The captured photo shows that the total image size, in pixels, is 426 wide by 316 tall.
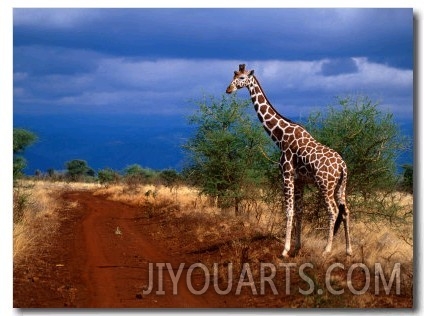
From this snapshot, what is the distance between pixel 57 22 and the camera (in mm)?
9320

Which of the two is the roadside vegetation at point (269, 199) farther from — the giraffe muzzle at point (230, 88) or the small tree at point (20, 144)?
the giraffe muzzle at point (230, 88)

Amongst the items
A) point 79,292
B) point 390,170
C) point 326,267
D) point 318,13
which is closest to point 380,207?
point 390,170

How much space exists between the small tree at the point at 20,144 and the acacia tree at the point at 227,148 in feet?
14.7

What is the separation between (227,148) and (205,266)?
6245 mm

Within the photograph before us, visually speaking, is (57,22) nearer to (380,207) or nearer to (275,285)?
(275,285)

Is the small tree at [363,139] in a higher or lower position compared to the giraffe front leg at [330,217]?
higher

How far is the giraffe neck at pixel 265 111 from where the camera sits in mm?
9969

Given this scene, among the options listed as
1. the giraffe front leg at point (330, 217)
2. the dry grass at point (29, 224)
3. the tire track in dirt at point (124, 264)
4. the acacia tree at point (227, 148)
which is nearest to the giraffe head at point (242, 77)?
the giraffe front leg at point (330, 217)

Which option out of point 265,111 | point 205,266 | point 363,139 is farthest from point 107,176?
point 205,266

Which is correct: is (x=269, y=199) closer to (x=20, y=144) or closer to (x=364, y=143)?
(x=364, y=143)

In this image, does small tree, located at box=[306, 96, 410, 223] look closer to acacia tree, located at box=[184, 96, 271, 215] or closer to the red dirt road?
acacia tree, located at box=[184, 96, 271, 215]

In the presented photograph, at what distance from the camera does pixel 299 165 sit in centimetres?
966

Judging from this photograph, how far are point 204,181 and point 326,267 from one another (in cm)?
767

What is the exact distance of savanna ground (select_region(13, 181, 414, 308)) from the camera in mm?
8164
